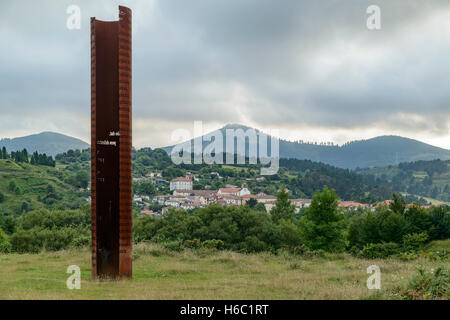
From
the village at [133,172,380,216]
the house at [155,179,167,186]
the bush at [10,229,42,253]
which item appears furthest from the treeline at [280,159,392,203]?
the bush at [10,229,42,253]

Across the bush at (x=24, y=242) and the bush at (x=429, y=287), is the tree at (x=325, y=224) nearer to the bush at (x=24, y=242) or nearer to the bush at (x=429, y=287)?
the bush at (x=24, y=242)

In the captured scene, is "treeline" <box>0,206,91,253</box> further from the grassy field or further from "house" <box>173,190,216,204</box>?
"house" <box>173,190,216,204</box>

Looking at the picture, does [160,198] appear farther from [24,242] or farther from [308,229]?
[24,242]

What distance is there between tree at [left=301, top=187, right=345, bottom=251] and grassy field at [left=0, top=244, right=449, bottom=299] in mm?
17040

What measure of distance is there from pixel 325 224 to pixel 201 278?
23079mm

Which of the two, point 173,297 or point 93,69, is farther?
point 93,69

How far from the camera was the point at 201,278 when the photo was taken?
34.1ft

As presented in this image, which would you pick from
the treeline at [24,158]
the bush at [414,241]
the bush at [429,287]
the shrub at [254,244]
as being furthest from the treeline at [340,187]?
the bush at [429,287]

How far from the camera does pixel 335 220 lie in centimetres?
3216

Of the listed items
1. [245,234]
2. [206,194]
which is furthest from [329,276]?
[206,194]

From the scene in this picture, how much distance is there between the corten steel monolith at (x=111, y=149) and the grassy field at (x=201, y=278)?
832mm

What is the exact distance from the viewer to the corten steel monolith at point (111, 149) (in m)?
9.80
